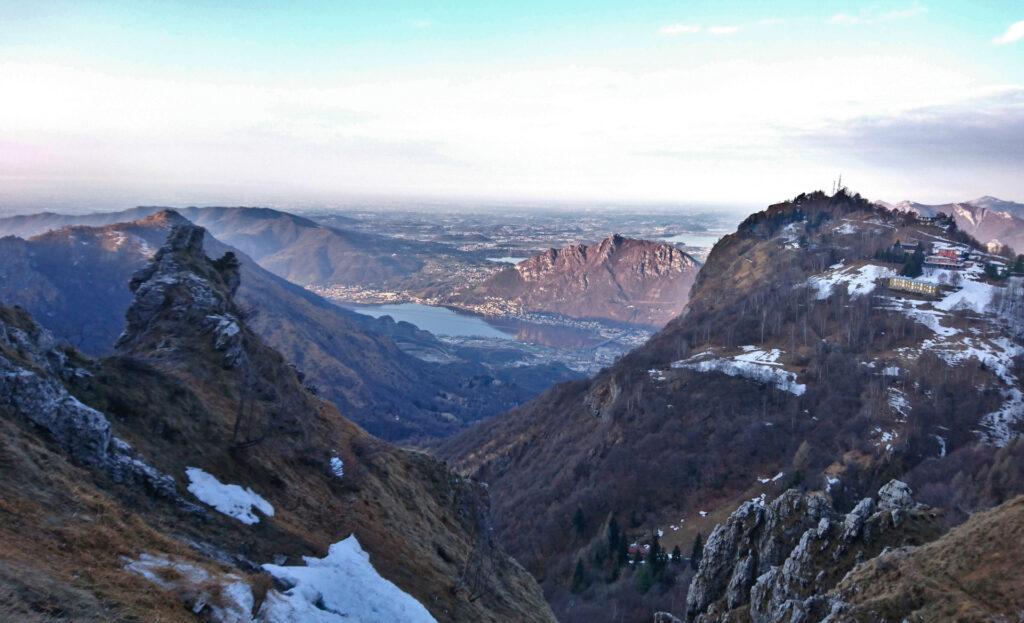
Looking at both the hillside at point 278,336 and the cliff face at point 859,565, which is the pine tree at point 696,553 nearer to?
the cliff face at point 859,565

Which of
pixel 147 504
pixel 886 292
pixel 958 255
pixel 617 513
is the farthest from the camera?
pixel 958 255

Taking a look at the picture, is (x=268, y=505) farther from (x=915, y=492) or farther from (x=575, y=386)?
(x=575, y=386)

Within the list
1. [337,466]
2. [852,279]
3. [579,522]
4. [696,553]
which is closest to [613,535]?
[696,553]

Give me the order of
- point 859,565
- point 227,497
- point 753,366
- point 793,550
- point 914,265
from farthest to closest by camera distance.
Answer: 1. point 914,265
2. point 753,366
3. point 793,550
4. point 227,497
5. point 859,565

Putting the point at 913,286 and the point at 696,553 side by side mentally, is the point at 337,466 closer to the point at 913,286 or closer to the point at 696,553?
the point at 696,553

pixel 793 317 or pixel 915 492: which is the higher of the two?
pixel 793 317

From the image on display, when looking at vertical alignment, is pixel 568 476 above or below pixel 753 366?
below

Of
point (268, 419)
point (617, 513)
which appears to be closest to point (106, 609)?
point (268, 419)

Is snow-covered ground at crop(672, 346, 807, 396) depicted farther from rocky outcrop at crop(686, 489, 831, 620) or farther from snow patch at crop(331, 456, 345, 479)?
snow patch at crop(331, 456, 345, 479)
